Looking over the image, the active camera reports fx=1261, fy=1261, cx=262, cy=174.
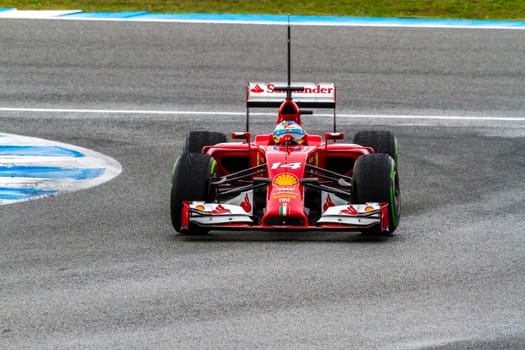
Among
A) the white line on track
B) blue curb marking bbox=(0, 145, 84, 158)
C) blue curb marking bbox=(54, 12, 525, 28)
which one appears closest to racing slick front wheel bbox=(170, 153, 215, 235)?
blue curb marking bbox=(0, 145, 84, 158)

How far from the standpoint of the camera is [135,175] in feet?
40.6

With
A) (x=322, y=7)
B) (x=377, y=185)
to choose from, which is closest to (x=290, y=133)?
(x=377, y=185)

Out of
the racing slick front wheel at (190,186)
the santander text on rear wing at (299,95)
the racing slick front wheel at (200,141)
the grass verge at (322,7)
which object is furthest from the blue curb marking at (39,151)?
the grass verge at (322,7)

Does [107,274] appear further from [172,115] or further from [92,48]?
[92,48]

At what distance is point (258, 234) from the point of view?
9.88m

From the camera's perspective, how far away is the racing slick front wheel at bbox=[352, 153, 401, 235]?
9.59 metres

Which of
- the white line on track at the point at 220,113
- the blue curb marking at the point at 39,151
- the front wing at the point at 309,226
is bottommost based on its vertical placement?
the white line on track at the point at 220,113

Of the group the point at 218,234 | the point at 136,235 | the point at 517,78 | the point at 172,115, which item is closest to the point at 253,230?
the point at 218,234

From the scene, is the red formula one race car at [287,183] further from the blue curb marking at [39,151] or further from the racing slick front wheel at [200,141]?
the blue curb marking at [39,151]

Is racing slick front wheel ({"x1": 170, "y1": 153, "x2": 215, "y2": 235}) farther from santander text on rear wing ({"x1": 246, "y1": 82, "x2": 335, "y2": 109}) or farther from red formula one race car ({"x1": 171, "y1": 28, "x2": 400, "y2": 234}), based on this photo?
santander text on rear wing ({"x1": 246, "y1": 82, "x2": 335, "y2": 109})

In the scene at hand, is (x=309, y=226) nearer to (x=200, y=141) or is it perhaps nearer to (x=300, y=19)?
(x=200, y=141)

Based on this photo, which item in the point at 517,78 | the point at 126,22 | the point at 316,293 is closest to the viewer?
the point at 316,293

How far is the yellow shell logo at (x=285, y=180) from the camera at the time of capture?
9.75 meters

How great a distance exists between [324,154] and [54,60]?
30.5ft
